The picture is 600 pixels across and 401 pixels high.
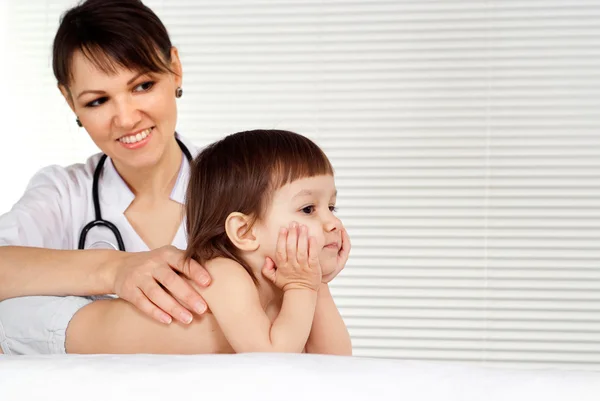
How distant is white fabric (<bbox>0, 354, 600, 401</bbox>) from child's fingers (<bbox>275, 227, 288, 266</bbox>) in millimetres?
375

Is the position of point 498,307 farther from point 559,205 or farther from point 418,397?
point 418,397

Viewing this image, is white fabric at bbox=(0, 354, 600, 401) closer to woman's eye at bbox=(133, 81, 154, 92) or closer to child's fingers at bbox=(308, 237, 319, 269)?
child's fingers at bbox=(308, 237, 319, 269)

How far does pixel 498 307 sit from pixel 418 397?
2603mm

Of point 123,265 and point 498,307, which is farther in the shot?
point 498,307

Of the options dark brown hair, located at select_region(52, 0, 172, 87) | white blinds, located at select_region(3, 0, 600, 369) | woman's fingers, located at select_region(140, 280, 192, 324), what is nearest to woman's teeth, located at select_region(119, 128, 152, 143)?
dark brown hair, located at select_region(52, 0, 172, 87)

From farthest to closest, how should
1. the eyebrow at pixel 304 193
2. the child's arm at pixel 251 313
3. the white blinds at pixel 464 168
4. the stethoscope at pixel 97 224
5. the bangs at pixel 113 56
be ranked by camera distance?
the white blinds at pixel 464 168, the stethoscope at pixel 97 224, the bangs at pixel 113 56, the eyebrow at pixel 304 193, the child's arm at pixel 251 313

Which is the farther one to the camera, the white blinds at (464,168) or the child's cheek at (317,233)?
the white blinds at (464,168)

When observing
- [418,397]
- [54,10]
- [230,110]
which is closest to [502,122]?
[230,110]

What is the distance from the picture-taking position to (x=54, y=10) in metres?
3.64

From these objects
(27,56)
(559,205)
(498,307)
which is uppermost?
(27,56)

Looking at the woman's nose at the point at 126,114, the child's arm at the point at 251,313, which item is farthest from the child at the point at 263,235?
the woman's nose at the point at 126,114

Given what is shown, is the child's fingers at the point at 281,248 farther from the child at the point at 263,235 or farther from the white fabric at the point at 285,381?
the white fabric at the point at 285,381

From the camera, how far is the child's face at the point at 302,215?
134 cm

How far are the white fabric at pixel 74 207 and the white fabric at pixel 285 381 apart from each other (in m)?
0.88
